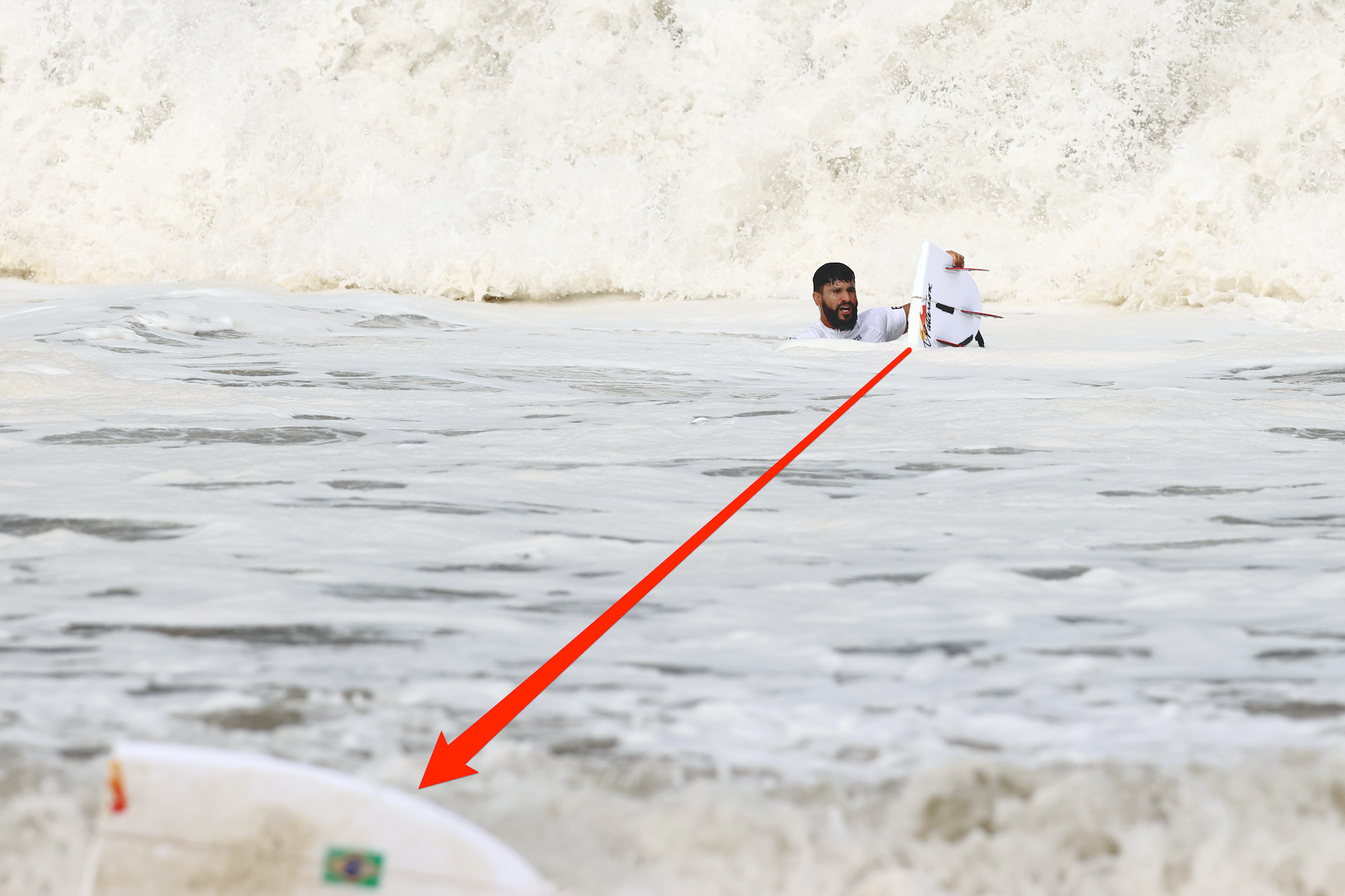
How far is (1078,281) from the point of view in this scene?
7.91m

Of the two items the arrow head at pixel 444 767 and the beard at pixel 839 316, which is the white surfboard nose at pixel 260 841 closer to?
the arrow head at pixel 444 767

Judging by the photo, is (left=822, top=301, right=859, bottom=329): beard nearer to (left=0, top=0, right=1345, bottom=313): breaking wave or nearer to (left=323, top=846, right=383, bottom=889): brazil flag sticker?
(left=0, top=0, right=1345, bottom=313): breaking wave

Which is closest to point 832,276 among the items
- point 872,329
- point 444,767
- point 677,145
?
point 872,329

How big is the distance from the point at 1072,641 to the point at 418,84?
9085 millimetres

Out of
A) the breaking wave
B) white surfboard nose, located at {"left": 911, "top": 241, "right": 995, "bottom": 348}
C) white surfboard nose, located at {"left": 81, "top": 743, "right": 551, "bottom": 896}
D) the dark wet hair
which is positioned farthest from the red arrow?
the breaking wave

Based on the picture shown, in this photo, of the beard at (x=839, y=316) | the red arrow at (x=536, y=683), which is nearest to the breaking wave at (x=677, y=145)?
the beard at (x=839, y=316)

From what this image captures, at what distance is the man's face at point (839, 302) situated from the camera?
5.47 m

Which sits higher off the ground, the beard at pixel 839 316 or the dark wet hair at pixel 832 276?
the dark wet hair at pixel 832 276

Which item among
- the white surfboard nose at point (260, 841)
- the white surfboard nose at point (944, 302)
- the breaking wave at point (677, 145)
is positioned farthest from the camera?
the breaking wave at point (677, 145)

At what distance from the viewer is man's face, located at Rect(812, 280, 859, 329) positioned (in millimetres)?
5469

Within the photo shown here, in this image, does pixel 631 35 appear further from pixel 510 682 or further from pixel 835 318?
pixel 510 682

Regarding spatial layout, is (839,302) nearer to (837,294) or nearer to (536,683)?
(837,294)

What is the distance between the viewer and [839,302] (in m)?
5.51

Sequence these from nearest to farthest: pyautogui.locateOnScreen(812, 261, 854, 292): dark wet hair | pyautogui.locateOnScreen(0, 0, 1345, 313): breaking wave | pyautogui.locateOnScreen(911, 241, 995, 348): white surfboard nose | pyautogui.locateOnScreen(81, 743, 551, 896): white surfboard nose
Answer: pyautogui.locateOnScreen(81, 743, 551, 896): white surfboard nose < pyautogui.locateOnScreen(911, 241, 995, 348): white surfboard nose < pyautogui.locateOnScreen(812, 261, 854, 292): dark wet hair < pyautogui.locateOnScreen(0, 0, 1345, 313): breaking wave
